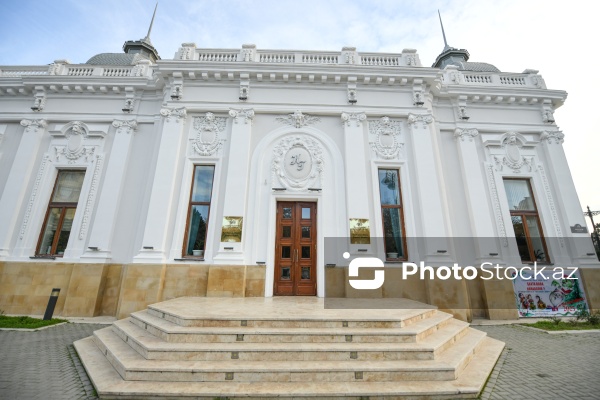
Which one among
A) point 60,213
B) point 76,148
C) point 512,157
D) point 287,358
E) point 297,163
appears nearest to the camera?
point 287,358

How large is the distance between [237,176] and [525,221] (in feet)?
36.0

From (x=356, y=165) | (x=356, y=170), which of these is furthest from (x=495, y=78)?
(x=356, y=170)

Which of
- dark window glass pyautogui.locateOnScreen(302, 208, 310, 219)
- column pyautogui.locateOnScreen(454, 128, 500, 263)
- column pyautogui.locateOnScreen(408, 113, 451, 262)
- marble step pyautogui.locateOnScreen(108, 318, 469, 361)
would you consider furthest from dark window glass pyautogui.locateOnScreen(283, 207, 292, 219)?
column pyautogui.locateOnScreen(454, 128, 500, 263)

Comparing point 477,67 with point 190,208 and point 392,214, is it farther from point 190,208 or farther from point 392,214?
point 190,208

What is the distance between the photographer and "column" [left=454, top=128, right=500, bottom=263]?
928cm

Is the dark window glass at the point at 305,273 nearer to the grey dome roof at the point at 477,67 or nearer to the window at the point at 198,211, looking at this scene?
the window at the point at 198,211

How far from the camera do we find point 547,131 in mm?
10773

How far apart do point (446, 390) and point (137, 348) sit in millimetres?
4922

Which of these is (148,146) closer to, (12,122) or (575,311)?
(12,122)

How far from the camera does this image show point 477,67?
45.6ft

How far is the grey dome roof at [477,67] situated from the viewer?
13680 mm

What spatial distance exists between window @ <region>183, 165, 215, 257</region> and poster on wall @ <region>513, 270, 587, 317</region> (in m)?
10.9

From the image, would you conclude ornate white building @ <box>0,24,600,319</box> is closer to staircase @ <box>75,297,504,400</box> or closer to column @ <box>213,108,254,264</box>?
column @ <box>213,108,254,264</box>

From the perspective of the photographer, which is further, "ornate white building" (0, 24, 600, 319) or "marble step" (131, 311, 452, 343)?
"ornate white building" (0, 24, 600, 319)
